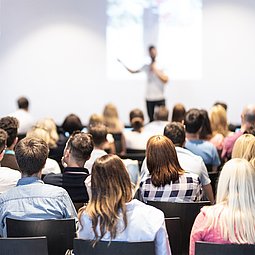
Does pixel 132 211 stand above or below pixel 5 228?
above

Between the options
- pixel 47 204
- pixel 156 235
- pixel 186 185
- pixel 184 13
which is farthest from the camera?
pixel 184 13

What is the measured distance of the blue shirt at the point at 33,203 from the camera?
3.06 meters

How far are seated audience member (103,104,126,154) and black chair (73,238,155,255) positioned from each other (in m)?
4.19

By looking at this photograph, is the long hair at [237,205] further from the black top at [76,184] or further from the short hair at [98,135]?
the short hair at [98,135]

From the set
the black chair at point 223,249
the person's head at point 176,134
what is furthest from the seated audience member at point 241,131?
the black chair at point 223,249

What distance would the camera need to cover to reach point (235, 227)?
2684 mm

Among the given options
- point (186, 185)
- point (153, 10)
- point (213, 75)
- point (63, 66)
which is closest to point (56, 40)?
point (63, 66)

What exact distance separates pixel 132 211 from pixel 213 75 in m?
7.71

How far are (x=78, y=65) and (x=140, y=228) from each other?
26.3 feet

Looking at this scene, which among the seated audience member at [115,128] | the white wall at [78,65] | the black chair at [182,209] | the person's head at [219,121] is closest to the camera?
the black chair at [182,209]

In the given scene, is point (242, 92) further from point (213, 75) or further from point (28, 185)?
point (28, 185)

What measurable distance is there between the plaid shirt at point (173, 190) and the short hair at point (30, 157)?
77 centimetres

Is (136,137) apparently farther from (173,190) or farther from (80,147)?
(173,190)

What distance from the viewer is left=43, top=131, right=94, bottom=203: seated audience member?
3799mm
